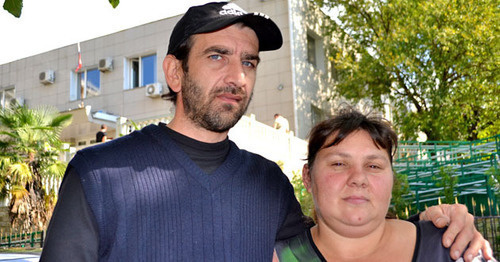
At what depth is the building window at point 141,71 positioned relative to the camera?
22.5 meters

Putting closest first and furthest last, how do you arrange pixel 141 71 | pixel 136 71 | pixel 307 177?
pixel 307 177, pixel 141 71, pixel 136 71

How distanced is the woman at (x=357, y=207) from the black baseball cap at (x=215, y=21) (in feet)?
1.98

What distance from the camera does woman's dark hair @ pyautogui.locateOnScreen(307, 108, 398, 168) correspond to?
254cm

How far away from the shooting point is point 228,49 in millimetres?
2377

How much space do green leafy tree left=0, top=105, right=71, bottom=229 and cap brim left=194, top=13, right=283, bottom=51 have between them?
38.1 feet

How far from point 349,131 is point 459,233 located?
0.69 m

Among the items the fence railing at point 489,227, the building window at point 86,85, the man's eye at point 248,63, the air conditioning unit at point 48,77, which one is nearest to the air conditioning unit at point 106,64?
the building window at point 86,85

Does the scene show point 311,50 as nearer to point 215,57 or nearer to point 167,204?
point 215,57

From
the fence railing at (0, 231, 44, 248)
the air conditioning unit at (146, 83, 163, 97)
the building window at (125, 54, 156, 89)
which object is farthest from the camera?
the building window at (125, 54, 156, 89)

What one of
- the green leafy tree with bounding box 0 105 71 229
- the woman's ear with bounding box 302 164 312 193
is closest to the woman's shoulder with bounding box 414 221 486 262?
the woman's ear with bounding box 302 164 312 193

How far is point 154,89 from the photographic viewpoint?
69.5 feet

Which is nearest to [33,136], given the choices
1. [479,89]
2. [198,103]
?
[198,103]

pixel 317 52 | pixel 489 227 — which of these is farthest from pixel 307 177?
pixel 317 52

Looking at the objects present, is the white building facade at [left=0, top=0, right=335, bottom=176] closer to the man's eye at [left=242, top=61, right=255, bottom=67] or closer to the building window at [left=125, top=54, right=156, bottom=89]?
the building window at [left=125, top=54, right=156, bottom=89]
